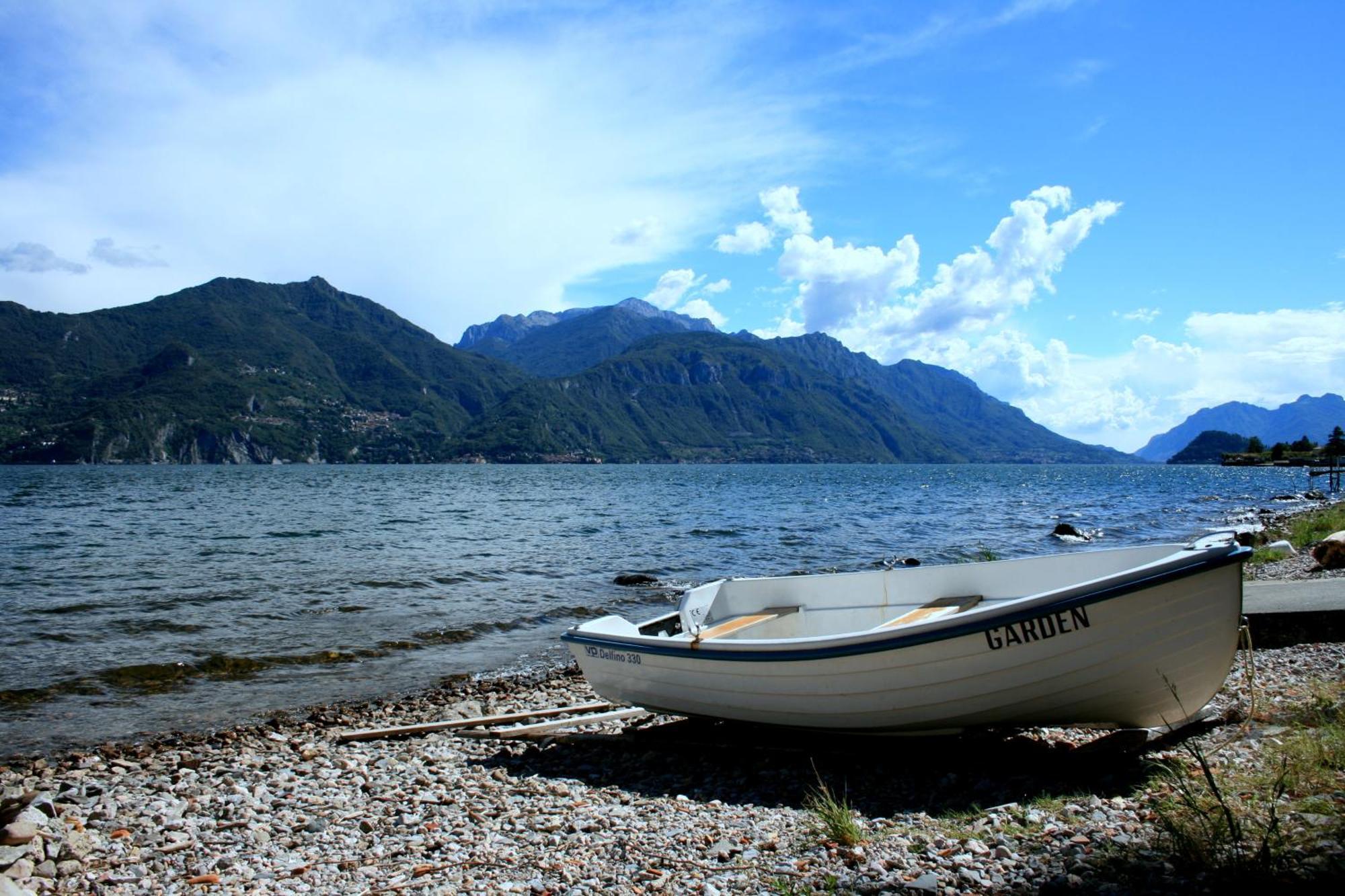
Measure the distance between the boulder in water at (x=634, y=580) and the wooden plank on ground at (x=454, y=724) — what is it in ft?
40.5

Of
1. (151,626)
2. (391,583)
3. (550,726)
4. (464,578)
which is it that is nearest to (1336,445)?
(464,578)

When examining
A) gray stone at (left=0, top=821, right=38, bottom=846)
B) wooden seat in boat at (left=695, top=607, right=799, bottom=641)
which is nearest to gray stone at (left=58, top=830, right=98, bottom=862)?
gray stone at (left=0, top=821, right=38, bottom=846)

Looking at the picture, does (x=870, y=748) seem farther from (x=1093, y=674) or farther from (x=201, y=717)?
(x=201, y=717)

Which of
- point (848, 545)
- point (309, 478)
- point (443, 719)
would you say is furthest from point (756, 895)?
point (309, 478)

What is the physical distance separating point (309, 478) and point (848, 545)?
94279 mm

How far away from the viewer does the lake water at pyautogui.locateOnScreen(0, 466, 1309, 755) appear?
43.7ft

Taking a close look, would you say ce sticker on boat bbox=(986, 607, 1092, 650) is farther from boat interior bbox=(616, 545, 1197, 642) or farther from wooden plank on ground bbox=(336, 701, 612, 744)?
wooden plank on ground bbox=(336, 701, 612, 744)

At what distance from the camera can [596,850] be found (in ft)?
21.0

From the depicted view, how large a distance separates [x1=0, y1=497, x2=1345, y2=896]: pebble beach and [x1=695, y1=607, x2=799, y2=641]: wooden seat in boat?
1174mm

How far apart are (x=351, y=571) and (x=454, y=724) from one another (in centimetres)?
1656

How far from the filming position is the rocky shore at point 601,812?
5.51 m

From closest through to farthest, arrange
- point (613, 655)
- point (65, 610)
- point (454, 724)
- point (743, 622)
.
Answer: point (613, 655) → point (454, 724) → point (743, 622) → point (65, 610)

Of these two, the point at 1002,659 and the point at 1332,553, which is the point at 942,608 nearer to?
the point at 1002,659

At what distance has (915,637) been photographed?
7.43 metres
